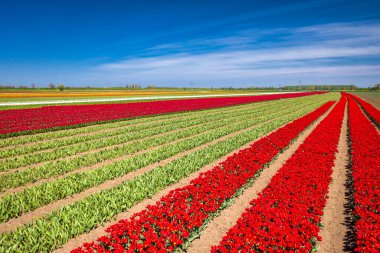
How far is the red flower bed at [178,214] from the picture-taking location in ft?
18.8

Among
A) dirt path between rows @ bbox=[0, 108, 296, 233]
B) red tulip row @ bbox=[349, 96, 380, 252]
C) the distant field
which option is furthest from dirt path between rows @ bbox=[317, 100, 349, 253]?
the distant field

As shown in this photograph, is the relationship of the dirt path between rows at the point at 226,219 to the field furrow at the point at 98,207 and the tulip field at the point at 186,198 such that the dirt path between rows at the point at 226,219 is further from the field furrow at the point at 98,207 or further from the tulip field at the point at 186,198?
the field furrow at the point at 98,207

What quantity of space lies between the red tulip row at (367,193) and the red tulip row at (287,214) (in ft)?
3.12

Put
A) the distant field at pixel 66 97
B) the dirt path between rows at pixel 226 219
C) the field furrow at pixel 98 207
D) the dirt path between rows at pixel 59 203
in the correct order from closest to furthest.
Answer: the field furrow at pixel 98 207, the dirt path between rows at pixel 226 219, the dirt path between rows at pixel 59 203, the distant field at pixel 66 97

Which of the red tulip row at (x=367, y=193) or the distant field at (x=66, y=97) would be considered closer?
the red tulip row at (x=367, y=193)

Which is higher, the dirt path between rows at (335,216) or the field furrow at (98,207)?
the field furrow at (98,207)

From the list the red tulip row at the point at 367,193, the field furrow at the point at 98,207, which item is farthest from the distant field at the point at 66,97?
the red tulip row at the point at 367,193

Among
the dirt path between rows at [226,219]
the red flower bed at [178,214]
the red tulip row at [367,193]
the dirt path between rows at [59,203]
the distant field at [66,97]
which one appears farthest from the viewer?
the distant field at [66,97]

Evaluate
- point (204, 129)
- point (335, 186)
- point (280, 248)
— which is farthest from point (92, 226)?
point (204, 129)

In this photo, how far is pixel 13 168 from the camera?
11891mm

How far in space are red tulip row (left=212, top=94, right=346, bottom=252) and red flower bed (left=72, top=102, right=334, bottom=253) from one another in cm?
96

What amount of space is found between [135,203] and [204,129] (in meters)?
14.5

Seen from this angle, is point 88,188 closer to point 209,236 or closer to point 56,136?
point 209,236

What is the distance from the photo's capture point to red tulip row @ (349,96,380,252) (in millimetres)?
6005
